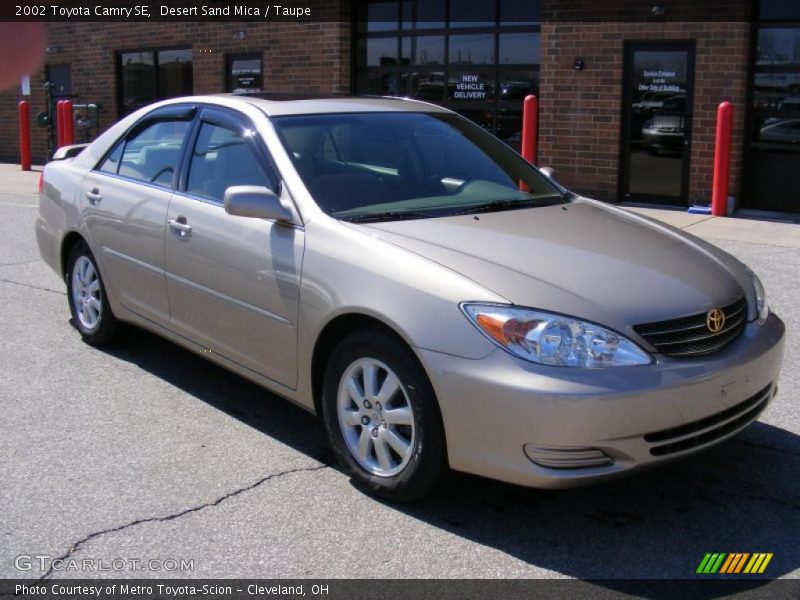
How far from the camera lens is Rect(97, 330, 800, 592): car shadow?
10.8 feet

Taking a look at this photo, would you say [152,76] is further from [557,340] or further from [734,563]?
[734,563]

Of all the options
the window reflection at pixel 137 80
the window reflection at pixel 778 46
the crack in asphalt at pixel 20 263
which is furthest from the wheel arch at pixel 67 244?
the window reflection at pixel 137 80

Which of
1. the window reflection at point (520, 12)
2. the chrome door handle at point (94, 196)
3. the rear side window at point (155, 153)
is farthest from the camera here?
the window reflection at point (520, 12)

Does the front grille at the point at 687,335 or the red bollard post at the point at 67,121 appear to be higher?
the red bollard post at the point at 67,121

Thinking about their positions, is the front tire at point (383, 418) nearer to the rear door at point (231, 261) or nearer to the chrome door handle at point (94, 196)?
the rear door at point (231, 261)

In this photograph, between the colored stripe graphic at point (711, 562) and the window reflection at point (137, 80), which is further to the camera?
the window reflection at point (137, 80)

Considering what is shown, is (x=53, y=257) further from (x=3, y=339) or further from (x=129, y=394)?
(x=129, y=394)

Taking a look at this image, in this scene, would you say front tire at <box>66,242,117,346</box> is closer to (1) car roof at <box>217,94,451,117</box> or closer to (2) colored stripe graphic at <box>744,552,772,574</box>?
(1) car roof at <box>217,94,451,117</box>

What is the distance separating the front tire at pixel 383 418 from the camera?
11.4 ft

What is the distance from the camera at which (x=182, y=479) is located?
397 cm

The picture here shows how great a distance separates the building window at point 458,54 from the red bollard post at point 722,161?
3328mm

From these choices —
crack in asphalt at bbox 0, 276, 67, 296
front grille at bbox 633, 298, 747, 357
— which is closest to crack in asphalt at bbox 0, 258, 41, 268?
crack in asphalt at bbox 0, 276, 67, 296
